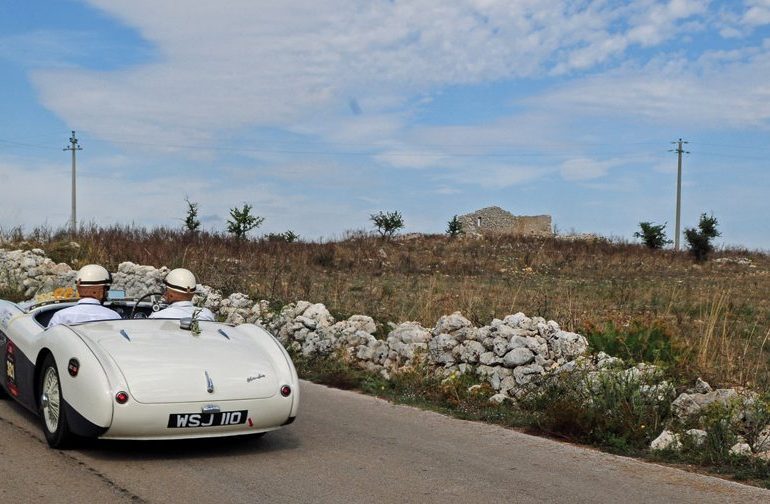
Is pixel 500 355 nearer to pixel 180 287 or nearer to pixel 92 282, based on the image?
pixel 180 287

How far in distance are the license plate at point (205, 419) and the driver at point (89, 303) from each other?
172 centimetres

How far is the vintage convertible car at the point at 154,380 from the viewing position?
248 inches

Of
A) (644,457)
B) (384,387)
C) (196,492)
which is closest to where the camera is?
(196,492)

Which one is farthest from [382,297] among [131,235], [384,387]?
[131,235]

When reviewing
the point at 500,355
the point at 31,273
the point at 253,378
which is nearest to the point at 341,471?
the point at 253,378

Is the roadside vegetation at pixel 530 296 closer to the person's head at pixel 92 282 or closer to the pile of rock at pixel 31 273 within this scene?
the pile of rock at pixel 31 273

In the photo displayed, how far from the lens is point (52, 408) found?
699 centimetres

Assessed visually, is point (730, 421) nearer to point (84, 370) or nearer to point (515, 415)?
point (515, 415)

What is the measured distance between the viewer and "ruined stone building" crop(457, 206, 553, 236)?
5920 centimetres

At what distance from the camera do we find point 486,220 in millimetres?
61781

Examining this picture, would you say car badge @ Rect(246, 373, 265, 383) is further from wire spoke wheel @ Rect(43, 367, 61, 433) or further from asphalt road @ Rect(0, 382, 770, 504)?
wire spoke wheel @ Rect(43, 367, 61, 433)

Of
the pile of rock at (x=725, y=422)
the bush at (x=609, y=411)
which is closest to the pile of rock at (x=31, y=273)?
the bush at (x=609, y=411)

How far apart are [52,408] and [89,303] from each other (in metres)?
1.21

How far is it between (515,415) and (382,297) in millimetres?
8754
